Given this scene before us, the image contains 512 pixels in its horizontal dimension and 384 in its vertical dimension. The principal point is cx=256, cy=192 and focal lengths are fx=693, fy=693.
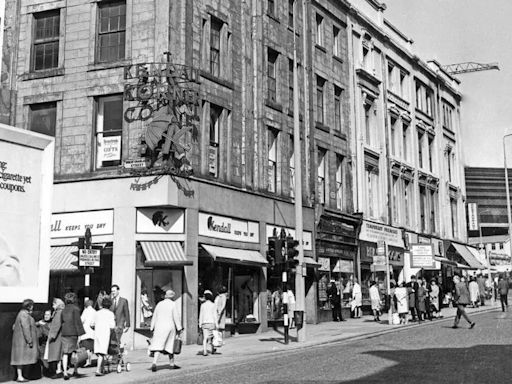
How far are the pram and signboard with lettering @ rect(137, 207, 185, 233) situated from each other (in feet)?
22.2

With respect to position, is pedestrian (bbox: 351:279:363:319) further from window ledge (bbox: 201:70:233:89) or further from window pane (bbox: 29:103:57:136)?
window pane (bbox: 29:103:57:136)

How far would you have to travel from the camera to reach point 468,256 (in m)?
→ 52.6

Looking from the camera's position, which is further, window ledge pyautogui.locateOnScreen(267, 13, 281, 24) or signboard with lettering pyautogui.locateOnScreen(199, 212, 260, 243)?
window ledge pyautogui.locateOnScreen(267, 13, 281, 24)

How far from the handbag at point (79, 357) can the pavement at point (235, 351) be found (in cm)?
29

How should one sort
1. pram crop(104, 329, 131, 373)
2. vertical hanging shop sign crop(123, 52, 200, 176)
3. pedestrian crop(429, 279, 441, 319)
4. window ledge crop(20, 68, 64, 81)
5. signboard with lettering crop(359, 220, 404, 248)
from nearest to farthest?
1. pram crop(104, 329, 131, 373)
2. vertical hanging shop sign crop(123, 52, 200, 176)
3. window ledge crop(20, 68, 64, 81)
4. pedestrian crop(429, 279, 441, 319)
5. signboard with lettering crop(359, 220, 404, 248)

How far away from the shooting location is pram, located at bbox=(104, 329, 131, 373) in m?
16.0

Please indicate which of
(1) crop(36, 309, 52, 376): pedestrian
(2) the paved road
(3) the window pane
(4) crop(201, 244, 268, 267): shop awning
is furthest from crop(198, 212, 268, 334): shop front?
(1) crop(36, 309, 52, 376): pedestrian

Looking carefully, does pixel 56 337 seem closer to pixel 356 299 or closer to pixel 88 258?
pixel 88 258

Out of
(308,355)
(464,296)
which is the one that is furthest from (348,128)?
(308,355)

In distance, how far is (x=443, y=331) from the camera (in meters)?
23.0

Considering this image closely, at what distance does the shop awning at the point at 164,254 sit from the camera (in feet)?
72.0

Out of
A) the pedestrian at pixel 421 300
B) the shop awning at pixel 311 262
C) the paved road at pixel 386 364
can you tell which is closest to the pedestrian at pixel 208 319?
the paved road at pixel 386 364

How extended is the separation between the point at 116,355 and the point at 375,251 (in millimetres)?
22329

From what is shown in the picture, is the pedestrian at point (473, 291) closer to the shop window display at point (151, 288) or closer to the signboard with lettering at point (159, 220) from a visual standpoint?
the shop window display at point (151, 288)
